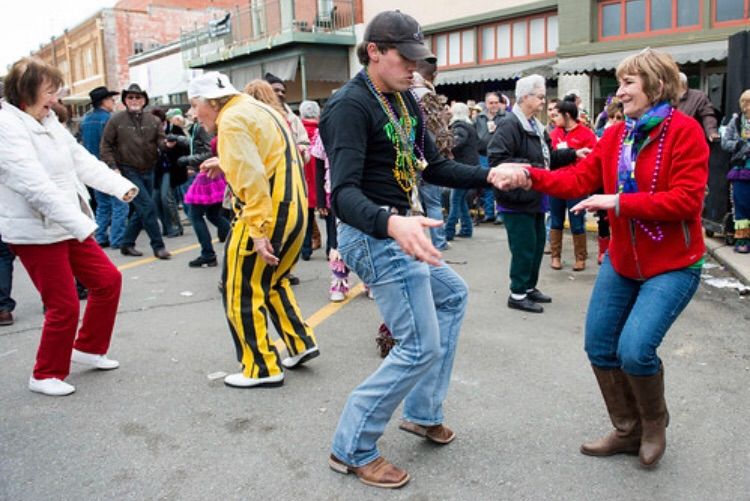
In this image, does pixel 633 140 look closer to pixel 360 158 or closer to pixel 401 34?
pixel 401 34

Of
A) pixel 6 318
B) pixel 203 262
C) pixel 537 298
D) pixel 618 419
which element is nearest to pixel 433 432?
pixel 618 419

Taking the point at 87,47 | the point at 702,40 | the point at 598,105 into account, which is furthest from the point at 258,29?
the point at 87,47

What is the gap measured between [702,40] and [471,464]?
12587 mm

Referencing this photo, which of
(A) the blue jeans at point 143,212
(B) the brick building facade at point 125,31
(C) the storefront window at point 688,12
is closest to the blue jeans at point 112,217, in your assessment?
(A) the blue jeans at point 143,212

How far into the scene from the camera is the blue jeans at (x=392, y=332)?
2846 mm

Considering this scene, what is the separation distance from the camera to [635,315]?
2893mm

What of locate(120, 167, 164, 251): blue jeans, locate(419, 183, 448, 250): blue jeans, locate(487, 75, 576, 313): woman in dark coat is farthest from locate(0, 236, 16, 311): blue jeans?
locate(487, 75, 576, 313): woman in dark coat

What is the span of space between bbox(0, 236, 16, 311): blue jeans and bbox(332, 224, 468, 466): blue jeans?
4.08m

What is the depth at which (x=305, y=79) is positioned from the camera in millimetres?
21016

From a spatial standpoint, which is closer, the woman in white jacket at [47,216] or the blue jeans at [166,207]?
the woman in white jacket at [47,216]

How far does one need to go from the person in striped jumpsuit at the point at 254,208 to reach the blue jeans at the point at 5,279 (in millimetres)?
2780

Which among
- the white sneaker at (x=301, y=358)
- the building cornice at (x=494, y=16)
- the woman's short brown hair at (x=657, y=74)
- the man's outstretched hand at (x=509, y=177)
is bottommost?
the white sneaker at (x=301, y=358)

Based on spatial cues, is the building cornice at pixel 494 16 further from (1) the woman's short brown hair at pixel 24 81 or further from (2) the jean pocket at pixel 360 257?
(2) the jean pocket at pixel 360 257

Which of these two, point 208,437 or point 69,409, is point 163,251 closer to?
point 69,409
